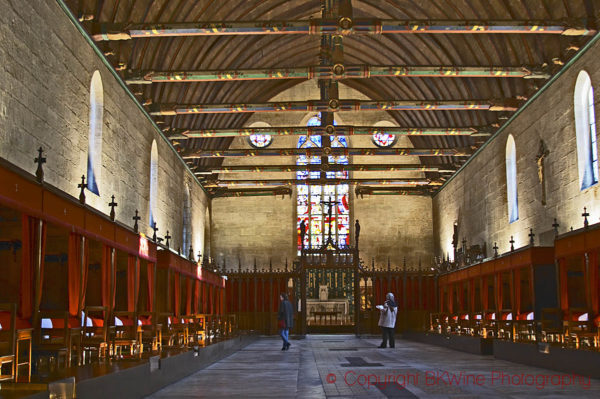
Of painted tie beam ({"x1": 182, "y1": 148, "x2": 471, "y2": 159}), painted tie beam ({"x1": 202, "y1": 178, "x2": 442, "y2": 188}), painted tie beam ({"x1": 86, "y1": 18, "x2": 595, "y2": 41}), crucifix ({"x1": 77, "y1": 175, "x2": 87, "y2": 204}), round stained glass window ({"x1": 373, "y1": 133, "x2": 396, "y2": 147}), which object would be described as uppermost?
round stained glass window ({"x1": 373, "y1": 133, "x2": 396, "y2": 147})

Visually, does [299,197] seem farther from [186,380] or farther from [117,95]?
[186,380]

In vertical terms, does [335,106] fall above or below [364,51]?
below

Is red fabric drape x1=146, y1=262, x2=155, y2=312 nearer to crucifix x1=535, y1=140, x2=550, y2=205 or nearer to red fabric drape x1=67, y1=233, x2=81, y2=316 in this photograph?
red fabric drape x1=67, y1=233, x2=81, y2=316

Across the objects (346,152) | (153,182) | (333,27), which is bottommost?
(153,182)

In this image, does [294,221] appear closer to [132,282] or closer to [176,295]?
[176,295]

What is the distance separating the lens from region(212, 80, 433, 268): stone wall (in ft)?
96.4

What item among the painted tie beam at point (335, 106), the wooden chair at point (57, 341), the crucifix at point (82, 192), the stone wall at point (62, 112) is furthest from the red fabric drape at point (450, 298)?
the wooden chair at point (57, 341)

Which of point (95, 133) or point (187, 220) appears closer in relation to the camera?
point (95, 133)

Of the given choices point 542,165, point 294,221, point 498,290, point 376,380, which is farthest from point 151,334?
point 294,221

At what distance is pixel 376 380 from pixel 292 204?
68.1 feet

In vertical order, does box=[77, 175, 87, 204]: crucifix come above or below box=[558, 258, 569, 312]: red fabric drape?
above

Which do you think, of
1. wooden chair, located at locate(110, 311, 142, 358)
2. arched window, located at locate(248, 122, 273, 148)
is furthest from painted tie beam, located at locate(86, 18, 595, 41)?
arched window, located at locate(248, 122, 273, 148)

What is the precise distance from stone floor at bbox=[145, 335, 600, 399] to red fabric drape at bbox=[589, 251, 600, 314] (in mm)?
1769

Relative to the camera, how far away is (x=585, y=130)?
15.0m
